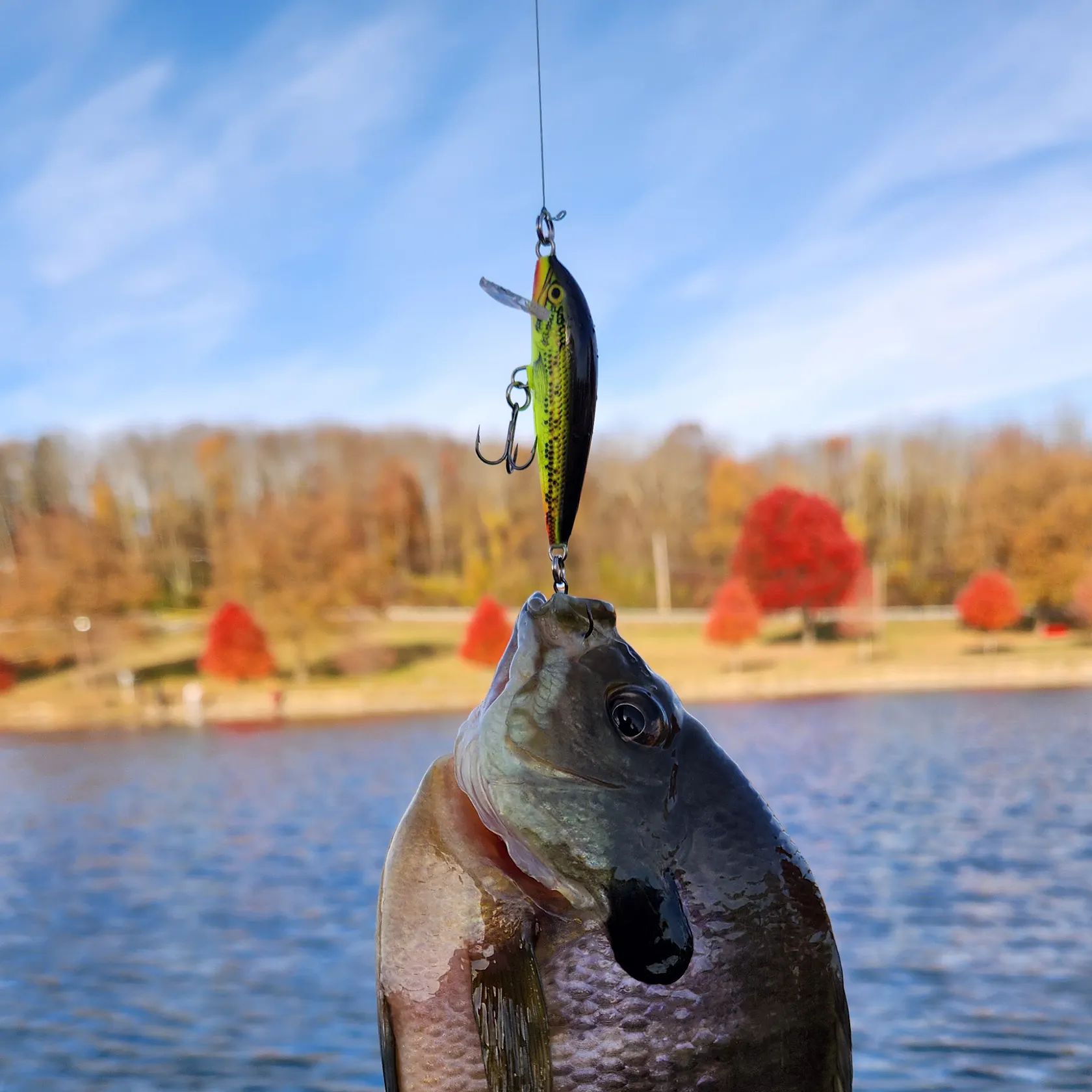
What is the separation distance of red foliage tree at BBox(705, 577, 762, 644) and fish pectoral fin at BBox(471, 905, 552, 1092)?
5340 cm

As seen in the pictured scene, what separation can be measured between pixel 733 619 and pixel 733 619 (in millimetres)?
32

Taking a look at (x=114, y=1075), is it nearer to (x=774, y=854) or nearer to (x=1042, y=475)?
(x=774, y=854)

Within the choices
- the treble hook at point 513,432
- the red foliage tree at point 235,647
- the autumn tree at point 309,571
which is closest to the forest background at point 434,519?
the autumn tree at point 309,571

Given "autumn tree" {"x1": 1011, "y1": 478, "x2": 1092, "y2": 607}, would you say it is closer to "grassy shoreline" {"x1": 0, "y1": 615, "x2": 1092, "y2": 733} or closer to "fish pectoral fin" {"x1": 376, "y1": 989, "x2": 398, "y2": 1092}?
"grassy shoreline" {"x1": 0, "y1": 615, "x2": 1092, "y2": 733}

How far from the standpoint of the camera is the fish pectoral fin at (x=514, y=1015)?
1.68 m

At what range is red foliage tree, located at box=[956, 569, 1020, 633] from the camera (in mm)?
54344

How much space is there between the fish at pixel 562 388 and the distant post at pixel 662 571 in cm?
6068

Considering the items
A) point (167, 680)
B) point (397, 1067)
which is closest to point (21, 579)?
point (167, 680)

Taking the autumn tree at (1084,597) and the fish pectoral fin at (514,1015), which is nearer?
the fish pectoral fin at (514,1015)

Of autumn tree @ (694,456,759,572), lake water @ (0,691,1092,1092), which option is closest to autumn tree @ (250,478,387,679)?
autumn tree @ (694,456,759,572)

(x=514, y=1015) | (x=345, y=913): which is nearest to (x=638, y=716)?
(x=514, y=1015)

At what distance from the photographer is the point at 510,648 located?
1822mm

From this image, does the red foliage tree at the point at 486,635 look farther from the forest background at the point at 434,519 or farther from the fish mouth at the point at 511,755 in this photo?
the fish mouth at the point at 511,755

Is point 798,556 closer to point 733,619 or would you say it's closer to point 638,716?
point 733,619
